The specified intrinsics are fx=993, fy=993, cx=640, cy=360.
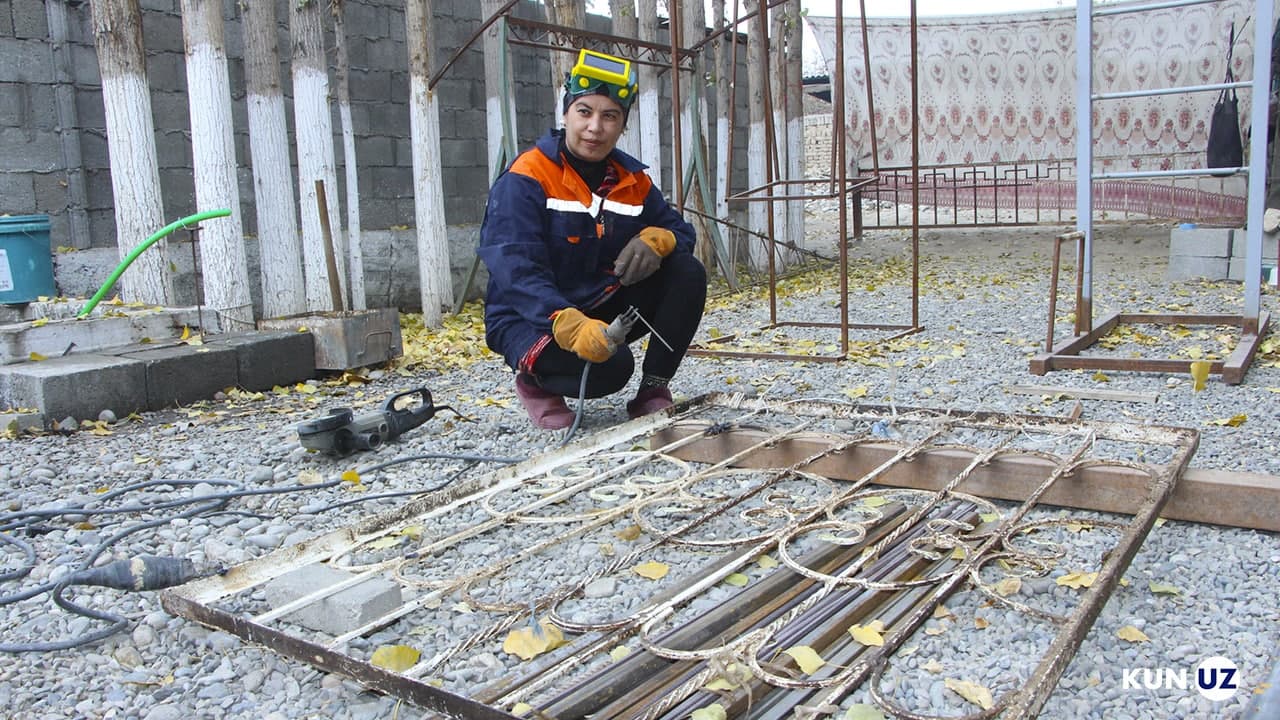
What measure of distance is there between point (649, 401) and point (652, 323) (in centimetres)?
30

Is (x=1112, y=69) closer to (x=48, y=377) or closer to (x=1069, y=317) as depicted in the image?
(x=1069, y=317)

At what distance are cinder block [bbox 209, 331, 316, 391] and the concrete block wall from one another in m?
1.61

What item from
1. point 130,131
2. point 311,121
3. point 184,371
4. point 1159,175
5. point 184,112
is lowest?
point 184,371

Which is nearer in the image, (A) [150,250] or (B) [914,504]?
(B) [914,504]

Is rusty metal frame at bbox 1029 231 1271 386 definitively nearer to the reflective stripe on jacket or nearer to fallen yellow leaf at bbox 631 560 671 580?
the reflective stripe on jacket

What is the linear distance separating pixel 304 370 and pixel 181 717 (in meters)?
3.27

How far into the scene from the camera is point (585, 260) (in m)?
3.54

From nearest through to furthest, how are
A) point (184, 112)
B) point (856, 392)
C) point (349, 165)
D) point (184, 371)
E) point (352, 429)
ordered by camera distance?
point (352, 429)
point (856, 392)
point (184, 371)
point (184, 112)
point (349, 165)

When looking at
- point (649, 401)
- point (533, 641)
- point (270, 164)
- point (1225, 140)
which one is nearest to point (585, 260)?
point (649, 401)

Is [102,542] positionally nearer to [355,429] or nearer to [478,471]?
[355,429]

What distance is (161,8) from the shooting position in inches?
239

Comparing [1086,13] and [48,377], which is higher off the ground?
[1086,13]

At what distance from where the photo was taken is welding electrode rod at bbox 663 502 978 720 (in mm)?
1580

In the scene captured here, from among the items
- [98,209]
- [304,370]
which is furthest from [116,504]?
[98,209]
